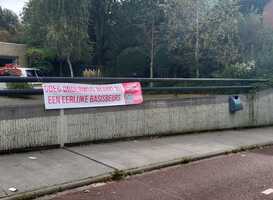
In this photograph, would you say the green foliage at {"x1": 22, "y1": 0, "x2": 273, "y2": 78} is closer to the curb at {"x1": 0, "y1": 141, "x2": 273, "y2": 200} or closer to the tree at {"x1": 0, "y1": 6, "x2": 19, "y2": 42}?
the curb at {"x1": 0, "y1": 141, "x2": 273, "y2": 200}

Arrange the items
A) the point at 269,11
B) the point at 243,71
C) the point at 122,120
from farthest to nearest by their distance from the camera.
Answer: the point at 269,11, the point at 243,71, the point at 122,120

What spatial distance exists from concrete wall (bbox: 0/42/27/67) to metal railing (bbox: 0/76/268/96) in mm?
31050

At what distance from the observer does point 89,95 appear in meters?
7.73

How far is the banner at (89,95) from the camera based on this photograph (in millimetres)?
7168

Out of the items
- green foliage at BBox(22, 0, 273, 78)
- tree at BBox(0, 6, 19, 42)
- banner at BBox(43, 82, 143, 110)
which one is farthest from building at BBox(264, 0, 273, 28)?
tree at BBox(0, 6, 19, 42)

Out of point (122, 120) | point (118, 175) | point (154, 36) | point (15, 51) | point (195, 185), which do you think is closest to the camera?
point (195, 185)

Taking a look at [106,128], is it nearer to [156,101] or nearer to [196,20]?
[156,101]

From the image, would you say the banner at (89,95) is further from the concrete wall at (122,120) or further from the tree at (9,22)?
the tree at (9,22)

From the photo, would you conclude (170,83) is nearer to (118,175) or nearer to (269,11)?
(118,175)

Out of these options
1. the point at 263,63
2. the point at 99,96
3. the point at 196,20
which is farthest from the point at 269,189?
the point at 196,20

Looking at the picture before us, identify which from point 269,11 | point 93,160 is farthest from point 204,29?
point 93,160

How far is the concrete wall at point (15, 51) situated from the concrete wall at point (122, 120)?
104 ft

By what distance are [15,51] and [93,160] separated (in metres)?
35.3

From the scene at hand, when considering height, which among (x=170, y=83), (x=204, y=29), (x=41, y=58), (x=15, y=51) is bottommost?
(x=170, y=83)
